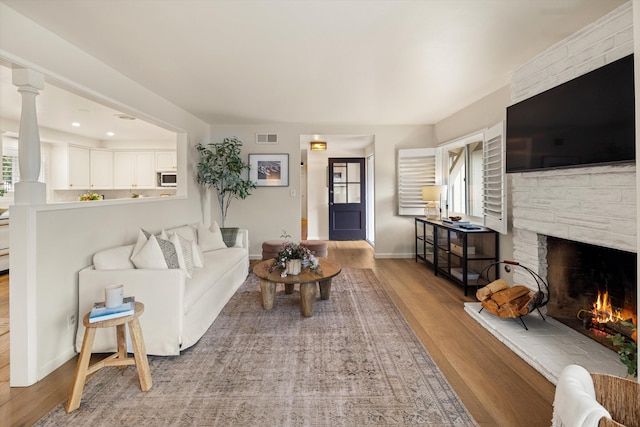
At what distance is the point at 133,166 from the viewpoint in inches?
275

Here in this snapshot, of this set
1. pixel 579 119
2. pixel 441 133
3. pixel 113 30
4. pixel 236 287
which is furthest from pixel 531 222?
pixel 113 30

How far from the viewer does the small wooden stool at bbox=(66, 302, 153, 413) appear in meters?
1.77

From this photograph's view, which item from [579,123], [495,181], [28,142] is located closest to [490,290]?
[495,181]

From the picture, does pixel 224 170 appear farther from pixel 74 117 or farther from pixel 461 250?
pixel 461 250

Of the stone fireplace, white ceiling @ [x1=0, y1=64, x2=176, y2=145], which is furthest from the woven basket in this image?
white ceiling @ [x1=0, y1=64, x2=176, y2=145]

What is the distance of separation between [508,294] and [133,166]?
7499mm

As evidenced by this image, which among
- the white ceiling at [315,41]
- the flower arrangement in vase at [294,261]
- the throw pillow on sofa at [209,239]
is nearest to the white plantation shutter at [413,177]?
the white ceiling at [315,41]

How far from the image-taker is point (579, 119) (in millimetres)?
2160

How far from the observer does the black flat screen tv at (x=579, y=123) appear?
184 centimetres

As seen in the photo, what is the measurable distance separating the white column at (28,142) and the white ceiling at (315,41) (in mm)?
427

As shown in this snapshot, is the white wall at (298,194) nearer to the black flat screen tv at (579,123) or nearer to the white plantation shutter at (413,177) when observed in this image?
the white plantation shutter at (413,177)

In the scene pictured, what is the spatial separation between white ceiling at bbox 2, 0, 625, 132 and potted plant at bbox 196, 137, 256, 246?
1.23 m

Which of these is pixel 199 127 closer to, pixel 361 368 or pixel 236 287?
pixel 236 287

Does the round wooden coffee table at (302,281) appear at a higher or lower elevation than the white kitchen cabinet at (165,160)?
lower
